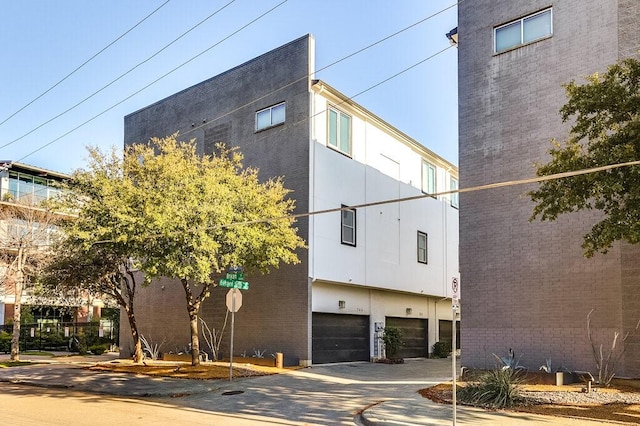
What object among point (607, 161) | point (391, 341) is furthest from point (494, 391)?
point (391, 341)

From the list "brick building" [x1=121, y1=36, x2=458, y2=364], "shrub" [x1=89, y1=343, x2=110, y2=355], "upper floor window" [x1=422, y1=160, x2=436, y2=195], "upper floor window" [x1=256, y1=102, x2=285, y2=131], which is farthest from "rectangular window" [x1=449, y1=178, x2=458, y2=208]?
"shrub" [x1=89, y1=343, x2=110, y2=355]

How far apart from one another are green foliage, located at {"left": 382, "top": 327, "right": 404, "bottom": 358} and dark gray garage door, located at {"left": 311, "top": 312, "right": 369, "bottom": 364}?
870mm

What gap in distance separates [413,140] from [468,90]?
13707mm

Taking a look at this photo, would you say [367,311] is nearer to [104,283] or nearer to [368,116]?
[368,116]

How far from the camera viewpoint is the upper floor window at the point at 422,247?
111 ft

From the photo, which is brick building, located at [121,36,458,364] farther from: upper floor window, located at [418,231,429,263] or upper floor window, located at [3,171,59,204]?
upper floor window, located at [3,171,59,204]

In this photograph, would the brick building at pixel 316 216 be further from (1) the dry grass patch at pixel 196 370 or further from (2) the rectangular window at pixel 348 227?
(1) the dry grass patch at pixel 196 370

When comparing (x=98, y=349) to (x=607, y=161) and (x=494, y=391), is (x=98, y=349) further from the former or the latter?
(x=607, y=161)

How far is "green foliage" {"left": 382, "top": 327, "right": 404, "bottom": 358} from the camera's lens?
96.1 ft

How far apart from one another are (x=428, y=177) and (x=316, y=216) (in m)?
12.2

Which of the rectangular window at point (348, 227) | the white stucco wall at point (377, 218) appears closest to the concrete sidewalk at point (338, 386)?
the white stucco wall at point (377, 218)

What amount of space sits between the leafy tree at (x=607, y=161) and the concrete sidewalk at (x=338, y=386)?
12.9 feet

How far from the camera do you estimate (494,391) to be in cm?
1438

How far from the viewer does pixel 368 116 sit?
2922 cm
